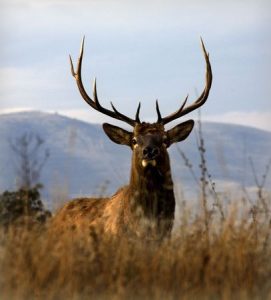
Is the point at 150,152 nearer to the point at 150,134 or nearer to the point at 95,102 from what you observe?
the point at 150,134

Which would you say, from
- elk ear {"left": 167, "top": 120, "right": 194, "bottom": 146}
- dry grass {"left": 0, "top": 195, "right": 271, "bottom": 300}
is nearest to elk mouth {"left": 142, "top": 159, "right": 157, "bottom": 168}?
elk ear {"left": 167, "top": 120, "right": 194, "bottom": 146}

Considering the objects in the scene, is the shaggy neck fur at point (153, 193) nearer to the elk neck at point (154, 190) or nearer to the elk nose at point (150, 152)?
the elk neck at point (154, 190)

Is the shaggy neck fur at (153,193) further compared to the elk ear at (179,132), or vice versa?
the elk ear at (179,132)

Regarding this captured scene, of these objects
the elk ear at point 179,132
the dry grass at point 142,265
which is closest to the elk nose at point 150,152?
the elk ear at point 179,132

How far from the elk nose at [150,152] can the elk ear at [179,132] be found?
2.27 ft

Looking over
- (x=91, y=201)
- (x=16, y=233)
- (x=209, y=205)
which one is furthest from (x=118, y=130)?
(x=16, y=233)

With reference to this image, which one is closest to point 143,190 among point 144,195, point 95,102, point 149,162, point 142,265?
point 144,195

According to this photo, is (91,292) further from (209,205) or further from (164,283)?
(209,205)

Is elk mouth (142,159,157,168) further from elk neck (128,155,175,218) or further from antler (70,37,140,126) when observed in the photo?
antler (70,37,140,126)

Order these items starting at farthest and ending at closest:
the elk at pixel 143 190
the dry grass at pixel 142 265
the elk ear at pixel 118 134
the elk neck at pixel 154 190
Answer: the elk ear at pixel 118 134, the elk neck at pixel 154 190, the elk at pixel 143 190, the dry grass at pixel 142 265

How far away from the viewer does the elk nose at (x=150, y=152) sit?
36.0ft

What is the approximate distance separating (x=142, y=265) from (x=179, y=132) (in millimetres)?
3587

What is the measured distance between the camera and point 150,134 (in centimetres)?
1125

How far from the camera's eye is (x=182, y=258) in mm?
8664
